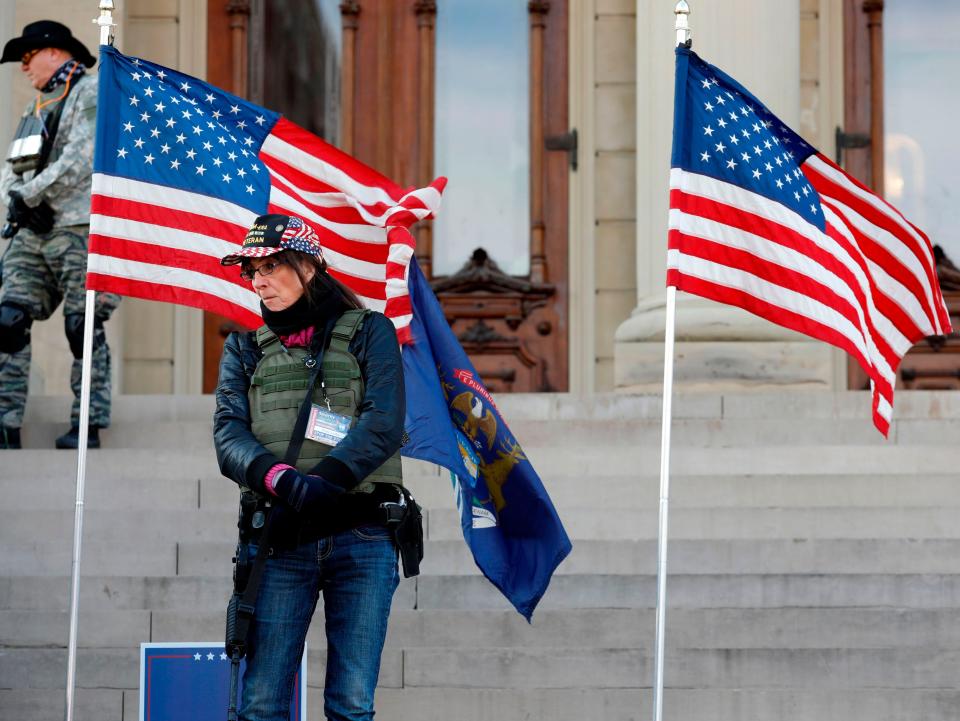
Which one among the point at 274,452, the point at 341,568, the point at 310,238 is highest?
the point at 310,238

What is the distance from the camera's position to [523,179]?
537 inches

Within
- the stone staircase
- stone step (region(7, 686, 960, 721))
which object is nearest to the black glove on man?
the stone staircase

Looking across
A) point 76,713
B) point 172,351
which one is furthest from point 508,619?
point 172,351

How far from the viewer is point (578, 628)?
735 centimetres

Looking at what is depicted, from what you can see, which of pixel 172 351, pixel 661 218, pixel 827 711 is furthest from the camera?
pixel 172 351

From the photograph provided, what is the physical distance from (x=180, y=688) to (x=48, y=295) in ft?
13.7

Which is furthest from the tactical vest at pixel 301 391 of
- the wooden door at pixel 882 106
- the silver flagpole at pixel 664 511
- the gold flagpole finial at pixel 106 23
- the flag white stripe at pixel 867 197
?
the wooden door at pixel 882 106

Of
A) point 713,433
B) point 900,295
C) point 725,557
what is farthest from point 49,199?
Answer: point 900,295

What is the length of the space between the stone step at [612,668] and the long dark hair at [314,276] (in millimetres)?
2272

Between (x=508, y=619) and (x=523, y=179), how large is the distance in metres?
6.80

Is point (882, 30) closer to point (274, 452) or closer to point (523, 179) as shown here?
point (523, 179)

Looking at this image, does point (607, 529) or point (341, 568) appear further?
point (607, 529)

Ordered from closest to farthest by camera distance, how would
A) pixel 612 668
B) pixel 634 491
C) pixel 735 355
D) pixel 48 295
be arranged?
pixel 612 668 → pixel 634 491 → pixel 48 295 → pixel 735 355

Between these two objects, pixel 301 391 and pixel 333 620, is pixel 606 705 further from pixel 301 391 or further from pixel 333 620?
pixel 301 391
